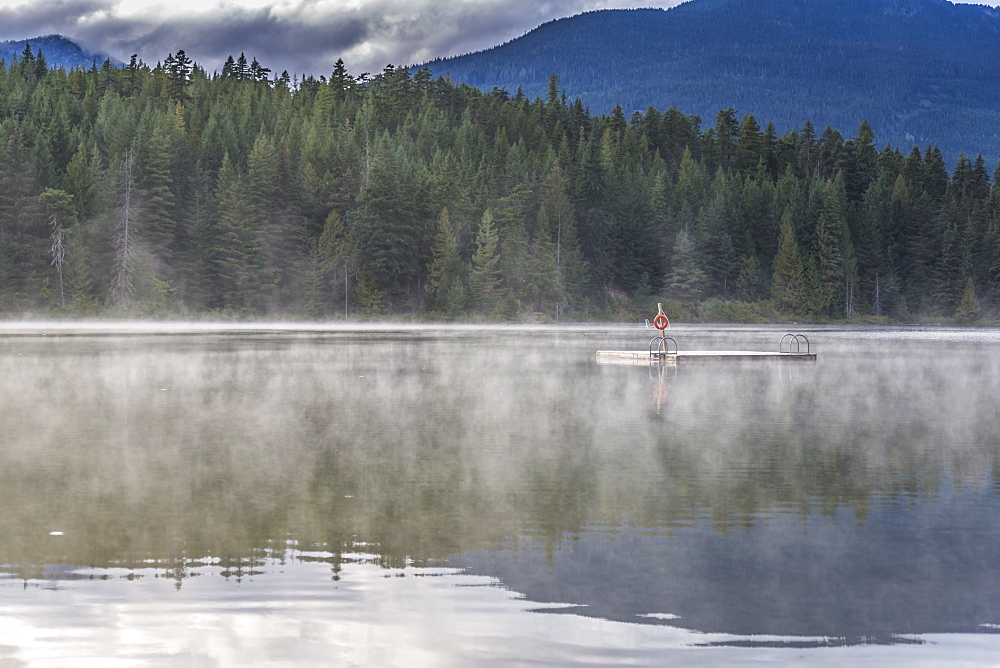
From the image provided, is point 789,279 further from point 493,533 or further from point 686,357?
point 493,533

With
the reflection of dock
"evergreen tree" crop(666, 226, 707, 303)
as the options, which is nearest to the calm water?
the reflection of dock

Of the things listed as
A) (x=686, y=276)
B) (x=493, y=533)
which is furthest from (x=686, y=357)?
(x=686, y=276)

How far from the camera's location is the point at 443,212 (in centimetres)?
11044

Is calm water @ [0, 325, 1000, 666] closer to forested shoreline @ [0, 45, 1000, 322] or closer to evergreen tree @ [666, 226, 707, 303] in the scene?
forested shoreline @ [0, 45, 1000, 322]

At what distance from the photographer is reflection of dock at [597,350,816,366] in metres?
41.2

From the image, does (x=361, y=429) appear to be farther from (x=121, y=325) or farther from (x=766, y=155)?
(x=766, y=155)

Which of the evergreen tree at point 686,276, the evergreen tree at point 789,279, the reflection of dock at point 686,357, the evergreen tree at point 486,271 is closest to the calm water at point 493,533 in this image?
the reflection of dock at point 686,357

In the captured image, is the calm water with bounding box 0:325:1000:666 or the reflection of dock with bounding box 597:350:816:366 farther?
the reflection of dock with bounding box 597:350:816:366

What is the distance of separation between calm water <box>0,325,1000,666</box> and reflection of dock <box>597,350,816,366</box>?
56.2 feet

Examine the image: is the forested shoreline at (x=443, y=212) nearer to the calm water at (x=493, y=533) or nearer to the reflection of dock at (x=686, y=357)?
the reflection of dock at (x=686, y=357)

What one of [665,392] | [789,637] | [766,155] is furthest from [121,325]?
[766,155]

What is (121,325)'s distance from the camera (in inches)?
3602

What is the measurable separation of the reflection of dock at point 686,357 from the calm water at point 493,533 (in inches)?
675

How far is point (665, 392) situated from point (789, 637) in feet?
67.8
